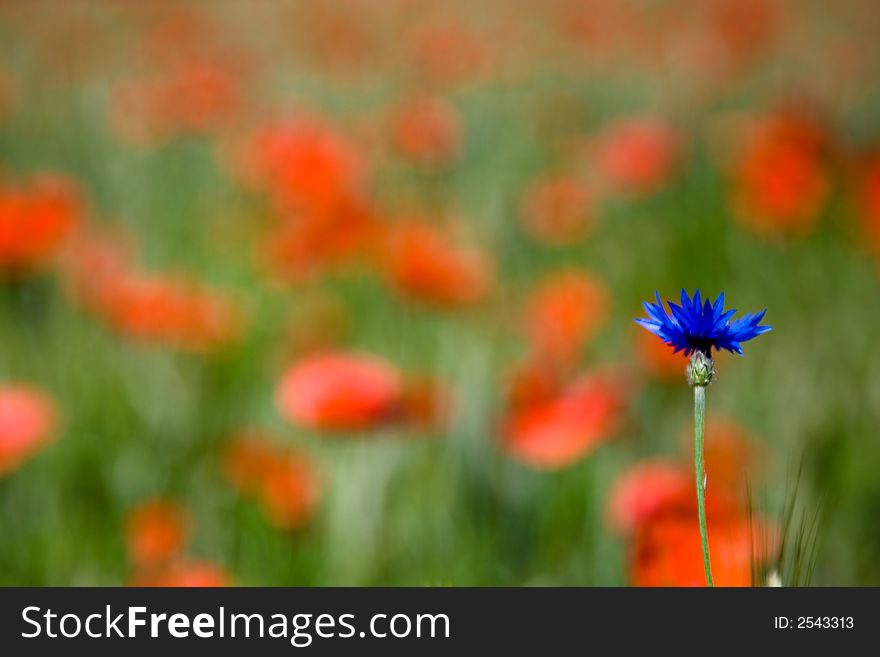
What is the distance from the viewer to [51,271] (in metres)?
1.05

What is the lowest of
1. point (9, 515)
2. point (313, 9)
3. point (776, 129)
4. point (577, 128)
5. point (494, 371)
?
point (9, 515)

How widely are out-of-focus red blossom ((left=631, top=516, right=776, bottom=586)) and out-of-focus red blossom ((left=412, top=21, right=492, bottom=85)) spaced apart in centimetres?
129

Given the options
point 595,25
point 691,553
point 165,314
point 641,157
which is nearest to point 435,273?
point 165,314

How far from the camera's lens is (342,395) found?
2.28 feet

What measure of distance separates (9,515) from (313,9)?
70.7 inches

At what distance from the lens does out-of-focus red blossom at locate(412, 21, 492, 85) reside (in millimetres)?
1673

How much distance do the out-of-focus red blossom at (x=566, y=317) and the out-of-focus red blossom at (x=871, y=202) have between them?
0.26 metres

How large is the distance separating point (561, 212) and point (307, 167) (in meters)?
0.30

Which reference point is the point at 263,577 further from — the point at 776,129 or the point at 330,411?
the point at 776,129

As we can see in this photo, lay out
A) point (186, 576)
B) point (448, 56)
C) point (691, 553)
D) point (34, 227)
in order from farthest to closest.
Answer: point (448, 56) → point (34, 227) → point (186, 576) → point (691, 553)

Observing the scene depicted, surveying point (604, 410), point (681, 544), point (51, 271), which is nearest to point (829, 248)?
point (604, 410)

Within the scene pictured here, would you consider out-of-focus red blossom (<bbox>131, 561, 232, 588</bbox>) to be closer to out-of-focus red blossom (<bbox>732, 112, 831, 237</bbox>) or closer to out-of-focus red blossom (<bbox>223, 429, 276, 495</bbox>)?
out-of-focus red blossom (<bbox>223, 429, 276, 495</bbox>)

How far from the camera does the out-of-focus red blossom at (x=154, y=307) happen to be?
33.7 inches

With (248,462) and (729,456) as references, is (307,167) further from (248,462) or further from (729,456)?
(729,456)
